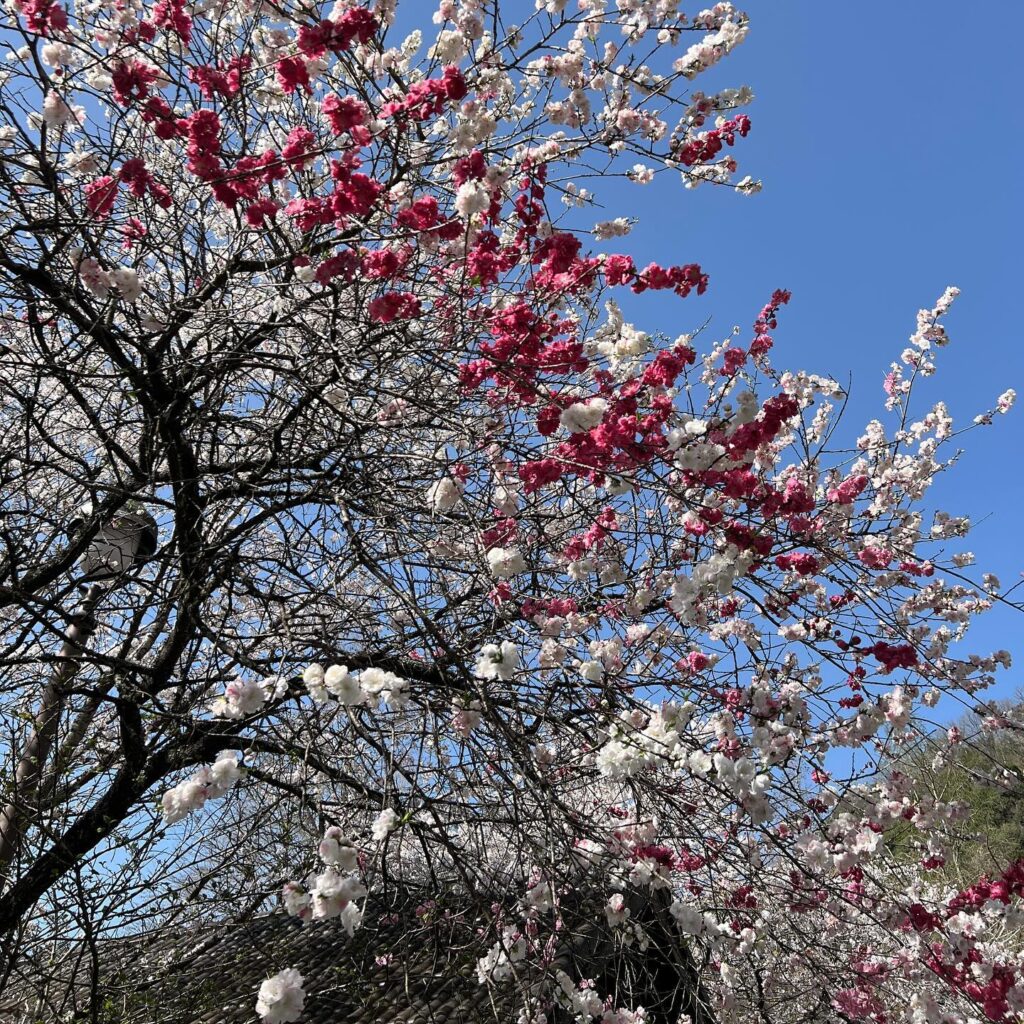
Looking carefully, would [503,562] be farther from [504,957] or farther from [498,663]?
[504,957]

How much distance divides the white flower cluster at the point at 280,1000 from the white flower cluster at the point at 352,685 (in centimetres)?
79

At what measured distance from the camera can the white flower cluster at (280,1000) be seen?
2.21 m

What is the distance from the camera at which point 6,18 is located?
2.98 meters

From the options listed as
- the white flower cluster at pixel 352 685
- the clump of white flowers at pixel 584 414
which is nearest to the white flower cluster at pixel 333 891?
the white flower cluster at pixel 352 685

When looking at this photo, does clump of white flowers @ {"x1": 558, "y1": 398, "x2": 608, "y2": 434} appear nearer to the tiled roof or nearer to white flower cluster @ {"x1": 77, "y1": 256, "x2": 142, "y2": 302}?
white flower cluster @ {"x1": 77, "y1": 256, "x2": 142, "y2": 302}

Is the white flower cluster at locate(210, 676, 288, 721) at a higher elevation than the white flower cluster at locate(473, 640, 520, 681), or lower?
higher

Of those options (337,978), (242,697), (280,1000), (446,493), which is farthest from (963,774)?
(337,978)

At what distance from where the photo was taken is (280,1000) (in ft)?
7.27

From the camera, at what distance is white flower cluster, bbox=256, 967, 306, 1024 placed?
2.21m

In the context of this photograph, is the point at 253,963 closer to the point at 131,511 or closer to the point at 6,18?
the point at 131,511

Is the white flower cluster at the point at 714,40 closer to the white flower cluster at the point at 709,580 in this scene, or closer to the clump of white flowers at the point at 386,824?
the white flower cluster at the point at 709,580

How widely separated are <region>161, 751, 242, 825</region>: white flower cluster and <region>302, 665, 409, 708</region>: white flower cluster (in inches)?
14.4

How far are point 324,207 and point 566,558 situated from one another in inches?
83.5

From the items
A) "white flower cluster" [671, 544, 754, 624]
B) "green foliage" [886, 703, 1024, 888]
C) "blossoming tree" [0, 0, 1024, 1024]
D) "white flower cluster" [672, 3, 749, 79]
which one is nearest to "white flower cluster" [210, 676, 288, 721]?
"blossoming tree" [0, 0, 1024, 1024]
